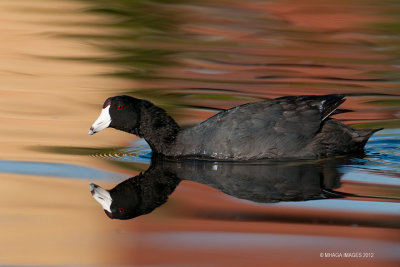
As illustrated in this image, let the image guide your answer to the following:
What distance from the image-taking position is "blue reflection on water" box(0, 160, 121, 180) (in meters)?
6.88

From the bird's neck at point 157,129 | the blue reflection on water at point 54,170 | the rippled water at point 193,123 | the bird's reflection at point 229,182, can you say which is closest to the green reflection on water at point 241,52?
the rippled water at point 193,123

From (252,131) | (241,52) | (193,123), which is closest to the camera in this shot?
(252,131)

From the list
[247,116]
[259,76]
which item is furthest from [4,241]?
[259,76]

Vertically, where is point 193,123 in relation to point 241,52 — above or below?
below

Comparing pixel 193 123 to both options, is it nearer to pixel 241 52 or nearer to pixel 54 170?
pixel 54 170

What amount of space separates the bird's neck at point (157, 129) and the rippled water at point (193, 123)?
213mm

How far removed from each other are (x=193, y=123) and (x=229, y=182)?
240cm

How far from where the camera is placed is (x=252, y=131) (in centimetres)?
743

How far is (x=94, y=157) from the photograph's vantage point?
24.7 ft

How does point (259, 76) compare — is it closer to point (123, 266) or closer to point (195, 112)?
point (195, 112)

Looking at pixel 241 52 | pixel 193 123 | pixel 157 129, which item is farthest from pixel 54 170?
pixel 241 52

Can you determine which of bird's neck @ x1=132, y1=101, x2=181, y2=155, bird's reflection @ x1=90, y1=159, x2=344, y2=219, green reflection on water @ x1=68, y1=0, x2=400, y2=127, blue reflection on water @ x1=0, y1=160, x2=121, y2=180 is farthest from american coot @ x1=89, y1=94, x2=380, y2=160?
green reflection on water @ x1=68, y1=0, x2=400, y2=127

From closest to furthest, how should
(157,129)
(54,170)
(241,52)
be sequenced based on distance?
(54,170) < (157,129) < (241,52)

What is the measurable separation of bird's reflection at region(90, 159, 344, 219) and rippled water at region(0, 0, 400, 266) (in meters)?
0.03
